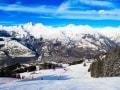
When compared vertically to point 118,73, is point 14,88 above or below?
above

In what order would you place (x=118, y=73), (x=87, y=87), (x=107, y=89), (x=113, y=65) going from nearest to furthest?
(x=107, y=89), (x=87, y=87), (x=118, y=73), (x=113, y=65)

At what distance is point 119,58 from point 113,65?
5.47 ft

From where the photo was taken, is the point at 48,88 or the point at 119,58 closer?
the point at 48,88

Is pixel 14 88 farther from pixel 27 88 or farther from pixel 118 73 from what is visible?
pixel 118 73

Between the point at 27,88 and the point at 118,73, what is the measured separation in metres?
33.2

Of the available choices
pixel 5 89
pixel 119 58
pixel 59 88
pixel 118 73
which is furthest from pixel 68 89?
pixel 119 58

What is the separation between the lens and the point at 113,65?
55094mm

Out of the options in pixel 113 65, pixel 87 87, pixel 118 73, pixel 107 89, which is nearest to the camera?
pixel 107 89

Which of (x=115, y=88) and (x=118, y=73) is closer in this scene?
(x=115, y=88)

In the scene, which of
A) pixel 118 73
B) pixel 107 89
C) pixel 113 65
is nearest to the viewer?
pixel 107 89

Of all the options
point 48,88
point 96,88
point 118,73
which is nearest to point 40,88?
point 48,88

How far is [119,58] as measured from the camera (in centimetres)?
5559

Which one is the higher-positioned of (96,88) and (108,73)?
(96,88)

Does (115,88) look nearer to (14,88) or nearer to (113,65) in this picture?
(14,88)
